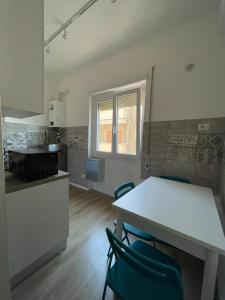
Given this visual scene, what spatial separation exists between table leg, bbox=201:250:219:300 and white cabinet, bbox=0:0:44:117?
1.52 m

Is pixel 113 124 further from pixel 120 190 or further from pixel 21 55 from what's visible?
pixel 21 55

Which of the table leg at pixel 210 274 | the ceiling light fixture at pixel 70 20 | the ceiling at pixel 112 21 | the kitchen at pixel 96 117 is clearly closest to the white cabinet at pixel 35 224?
the kitchen at pixel 96 117

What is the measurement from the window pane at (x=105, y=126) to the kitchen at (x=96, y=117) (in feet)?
0.07

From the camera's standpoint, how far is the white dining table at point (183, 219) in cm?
73

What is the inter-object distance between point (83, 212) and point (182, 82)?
2.45 metres

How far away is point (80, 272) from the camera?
4.26 feet

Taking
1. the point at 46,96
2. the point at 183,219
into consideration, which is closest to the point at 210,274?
the point at 183,219

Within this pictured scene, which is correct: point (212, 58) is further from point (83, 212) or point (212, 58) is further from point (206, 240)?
point (83, 212)

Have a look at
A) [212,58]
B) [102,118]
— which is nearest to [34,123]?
[102,118]

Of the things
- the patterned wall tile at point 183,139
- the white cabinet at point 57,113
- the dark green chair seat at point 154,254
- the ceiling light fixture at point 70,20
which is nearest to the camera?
the dark green chair seat at point 154,254

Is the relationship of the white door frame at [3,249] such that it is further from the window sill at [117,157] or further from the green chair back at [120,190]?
the window sill at [117,157]

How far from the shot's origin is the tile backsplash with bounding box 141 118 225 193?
171cm

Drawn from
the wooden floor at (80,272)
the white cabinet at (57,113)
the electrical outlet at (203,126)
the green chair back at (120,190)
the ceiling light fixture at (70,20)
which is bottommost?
the wooden floor at (80,272)

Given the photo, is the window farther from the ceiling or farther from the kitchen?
the ceiling
